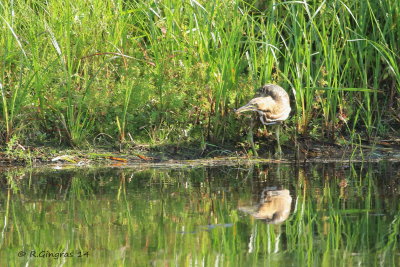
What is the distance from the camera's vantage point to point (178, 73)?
→ 22.1 ft

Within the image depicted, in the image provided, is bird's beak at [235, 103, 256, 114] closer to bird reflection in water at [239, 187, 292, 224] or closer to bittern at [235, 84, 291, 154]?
bittern at [235, 84, 291, 154]

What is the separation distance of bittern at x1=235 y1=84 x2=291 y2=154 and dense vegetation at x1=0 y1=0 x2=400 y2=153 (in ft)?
0.49

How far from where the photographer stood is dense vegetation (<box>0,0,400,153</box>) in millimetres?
6422

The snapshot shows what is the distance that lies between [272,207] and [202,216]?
1.54 feet

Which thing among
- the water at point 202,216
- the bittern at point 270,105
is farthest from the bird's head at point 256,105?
the water at point 202,216

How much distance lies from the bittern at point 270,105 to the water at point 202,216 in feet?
1.72

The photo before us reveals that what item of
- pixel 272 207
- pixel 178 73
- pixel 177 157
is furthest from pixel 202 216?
pixel 178 73

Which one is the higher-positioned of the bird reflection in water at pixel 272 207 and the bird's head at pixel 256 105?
the bird's head at pixel 256 105

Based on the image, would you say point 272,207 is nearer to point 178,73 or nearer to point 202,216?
point 202,216

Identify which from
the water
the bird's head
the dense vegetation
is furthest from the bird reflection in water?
the dense vegetation

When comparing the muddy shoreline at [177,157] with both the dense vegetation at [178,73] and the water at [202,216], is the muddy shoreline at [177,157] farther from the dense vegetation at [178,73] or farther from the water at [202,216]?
the water at [202,216]

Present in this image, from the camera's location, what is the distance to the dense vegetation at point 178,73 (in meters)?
6.42

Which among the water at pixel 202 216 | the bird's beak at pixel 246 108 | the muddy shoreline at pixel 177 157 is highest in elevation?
the bird's beak at pixel 246 108

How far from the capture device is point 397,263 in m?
3.37
